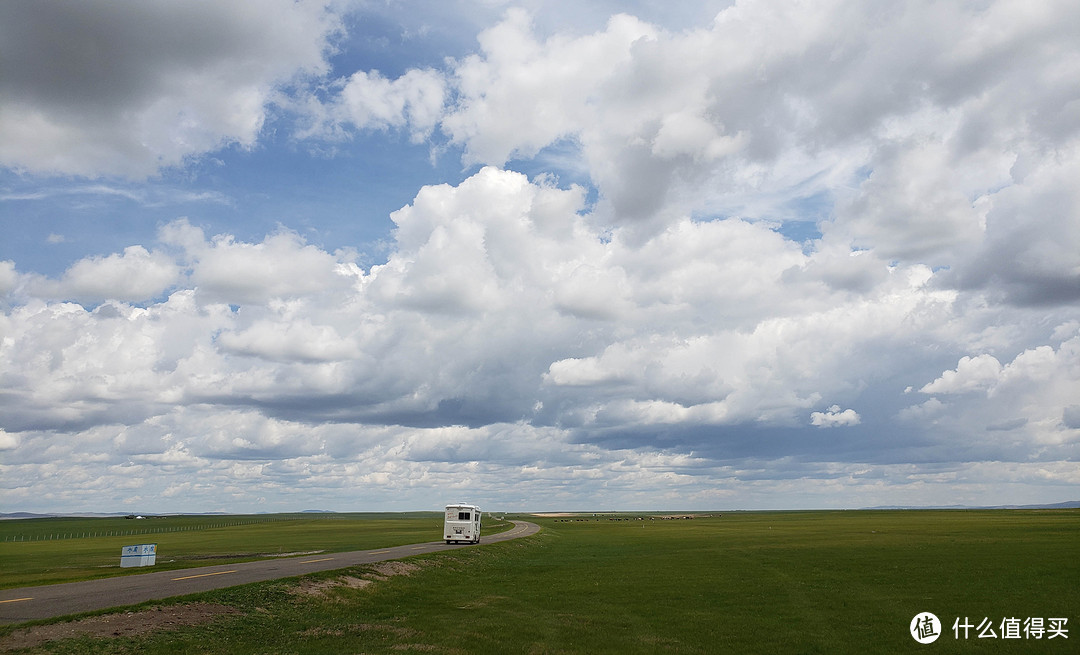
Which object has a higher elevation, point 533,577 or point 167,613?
point 167,613

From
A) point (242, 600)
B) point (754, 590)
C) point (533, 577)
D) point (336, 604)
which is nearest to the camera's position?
point (242, 600)

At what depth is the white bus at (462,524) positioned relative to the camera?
86188mm

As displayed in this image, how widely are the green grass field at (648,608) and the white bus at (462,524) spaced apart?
25.0m

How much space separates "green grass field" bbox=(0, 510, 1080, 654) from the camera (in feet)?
90.4

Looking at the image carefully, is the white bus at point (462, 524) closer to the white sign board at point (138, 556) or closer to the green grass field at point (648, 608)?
the green grass field at point (648, 608)

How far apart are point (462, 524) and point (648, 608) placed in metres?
53.3

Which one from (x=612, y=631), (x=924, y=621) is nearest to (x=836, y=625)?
(x=924, y=621)

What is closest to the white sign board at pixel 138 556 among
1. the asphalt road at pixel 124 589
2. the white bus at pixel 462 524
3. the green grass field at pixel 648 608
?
the asphalt road at pixel 124 589

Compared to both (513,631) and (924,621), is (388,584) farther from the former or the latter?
(924,621)

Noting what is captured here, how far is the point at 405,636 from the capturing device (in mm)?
29891

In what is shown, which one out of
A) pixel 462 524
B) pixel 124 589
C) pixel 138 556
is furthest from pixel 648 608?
pixel 462 524

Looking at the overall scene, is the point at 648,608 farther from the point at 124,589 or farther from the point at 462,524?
the point at 462,524

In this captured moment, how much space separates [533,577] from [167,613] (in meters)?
29.4

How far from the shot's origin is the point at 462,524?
8694 cm
